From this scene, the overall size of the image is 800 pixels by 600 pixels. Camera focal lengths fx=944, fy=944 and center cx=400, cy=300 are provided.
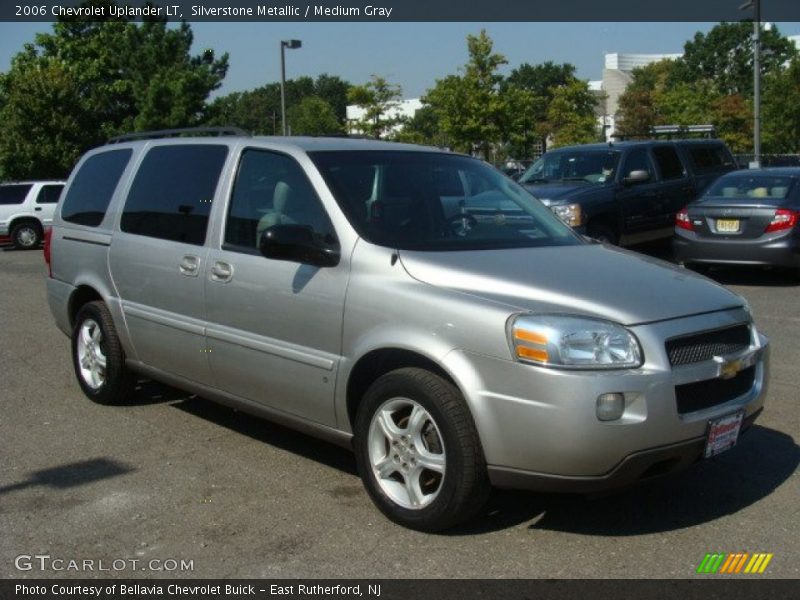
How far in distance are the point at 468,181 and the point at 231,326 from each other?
5.17 ft

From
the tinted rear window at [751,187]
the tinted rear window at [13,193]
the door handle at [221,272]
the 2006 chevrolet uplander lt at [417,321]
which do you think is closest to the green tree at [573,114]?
the tinted rear window at [13,193]

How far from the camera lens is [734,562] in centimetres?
390

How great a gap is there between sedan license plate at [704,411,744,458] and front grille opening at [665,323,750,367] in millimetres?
278

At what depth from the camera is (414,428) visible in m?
4.20

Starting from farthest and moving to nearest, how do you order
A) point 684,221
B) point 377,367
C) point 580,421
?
point 684,221, point 377,367, point 580,421

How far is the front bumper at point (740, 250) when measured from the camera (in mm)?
11461

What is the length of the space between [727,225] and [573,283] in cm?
842

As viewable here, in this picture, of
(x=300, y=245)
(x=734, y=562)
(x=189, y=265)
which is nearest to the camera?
(x=734, y=562)

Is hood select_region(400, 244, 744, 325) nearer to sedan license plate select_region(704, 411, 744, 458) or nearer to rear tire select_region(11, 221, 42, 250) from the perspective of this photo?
sedan license plate select_region(704, 411, 744, 458)

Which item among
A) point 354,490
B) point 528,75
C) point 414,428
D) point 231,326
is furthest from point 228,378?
point 528,75

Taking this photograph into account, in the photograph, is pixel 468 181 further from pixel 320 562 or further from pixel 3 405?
pixel 3 405

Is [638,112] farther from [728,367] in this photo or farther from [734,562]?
[734,562]

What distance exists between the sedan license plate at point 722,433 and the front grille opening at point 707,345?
0.28 m

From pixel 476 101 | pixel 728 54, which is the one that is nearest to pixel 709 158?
pixel 476 101
